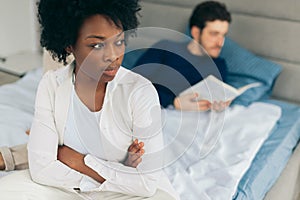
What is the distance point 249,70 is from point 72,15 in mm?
1345

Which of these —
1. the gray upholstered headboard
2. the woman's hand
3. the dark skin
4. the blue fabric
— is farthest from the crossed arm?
the gray upholstered headboard

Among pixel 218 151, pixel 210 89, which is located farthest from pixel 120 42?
pixel 218 151

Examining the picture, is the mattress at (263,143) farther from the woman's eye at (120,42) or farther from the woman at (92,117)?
the woman's eye at (120,42)

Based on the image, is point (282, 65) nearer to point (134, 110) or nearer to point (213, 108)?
point (213, 108)

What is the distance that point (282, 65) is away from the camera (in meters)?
2.00

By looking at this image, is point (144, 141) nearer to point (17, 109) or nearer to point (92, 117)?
point (92, 117)

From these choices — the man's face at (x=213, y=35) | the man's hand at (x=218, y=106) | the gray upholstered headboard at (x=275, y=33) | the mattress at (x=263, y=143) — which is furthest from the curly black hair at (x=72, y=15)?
the gray upholstered headboard at (x=275, y=33)

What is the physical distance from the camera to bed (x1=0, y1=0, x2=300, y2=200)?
52.1 inches

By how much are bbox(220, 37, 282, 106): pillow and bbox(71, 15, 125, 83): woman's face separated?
1.20m

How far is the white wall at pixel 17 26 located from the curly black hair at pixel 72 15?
5.95 ft

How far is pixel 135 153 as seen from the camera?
2.72 feet

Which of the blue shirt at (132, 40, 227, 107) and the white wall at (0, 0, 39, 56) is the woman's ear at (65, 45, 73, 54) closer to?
the blue shirt at (132, 40, 227, 107)

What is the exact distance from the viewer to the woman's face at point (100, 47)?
72 centimetres

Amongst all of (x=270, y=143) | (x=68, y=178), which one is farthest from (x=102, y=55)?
(x=270, y=143)
